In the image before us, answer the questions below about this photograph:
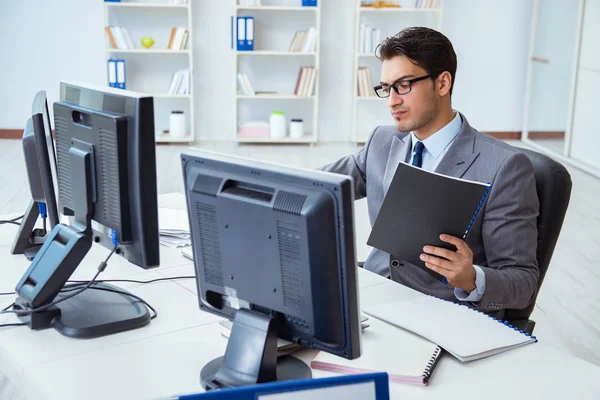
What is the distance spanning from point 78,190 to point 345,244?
688 millimetres

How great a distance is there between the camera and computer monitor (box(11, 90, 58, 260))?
1.75 m

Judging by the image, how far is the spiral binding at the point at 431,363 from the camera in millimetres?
1328

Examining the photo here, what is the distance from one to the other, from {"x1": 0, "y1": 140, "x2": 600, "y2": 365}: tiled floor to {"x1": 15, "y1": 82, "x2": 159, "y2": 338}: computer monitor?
78.1 inches

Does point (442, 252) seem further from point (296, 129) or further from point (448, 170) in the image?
point (296, 129)

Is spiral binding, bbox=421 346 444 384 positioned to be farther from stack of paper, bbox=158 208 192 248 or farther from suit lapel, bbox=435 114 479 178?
stack of paper, bbox=158 208 192 248

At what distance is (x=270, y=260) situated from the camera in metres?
1.24

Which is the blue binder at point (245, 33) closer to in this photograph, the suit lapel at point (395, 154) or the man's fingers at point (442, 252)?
the suit lapel at point (395, 154)

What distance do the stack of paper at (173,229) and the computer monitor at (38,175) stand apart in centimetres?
34

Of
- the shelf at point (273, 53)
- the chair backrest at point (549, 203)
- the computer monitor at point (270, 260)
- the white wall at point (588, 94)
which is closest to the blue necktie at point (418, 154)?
the chair backrest at point (549, 203)

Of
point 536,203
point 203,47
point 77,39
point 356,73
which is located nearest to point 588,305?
point 536,203

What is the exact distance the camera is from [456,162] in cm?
193

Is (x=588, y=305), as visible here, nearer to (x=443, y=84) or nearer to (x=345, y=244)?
(x=443, y=84)

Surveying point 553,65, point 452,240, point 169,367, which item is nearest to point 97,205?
point 169,367

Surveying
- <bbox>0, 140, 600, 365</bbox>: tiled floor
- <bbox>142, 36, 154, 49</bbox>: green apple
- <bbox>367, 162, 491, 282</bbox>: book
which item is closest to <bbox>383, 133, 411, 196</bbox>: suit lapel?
<bbox>367, 162, 491, 282</bbox>: book
